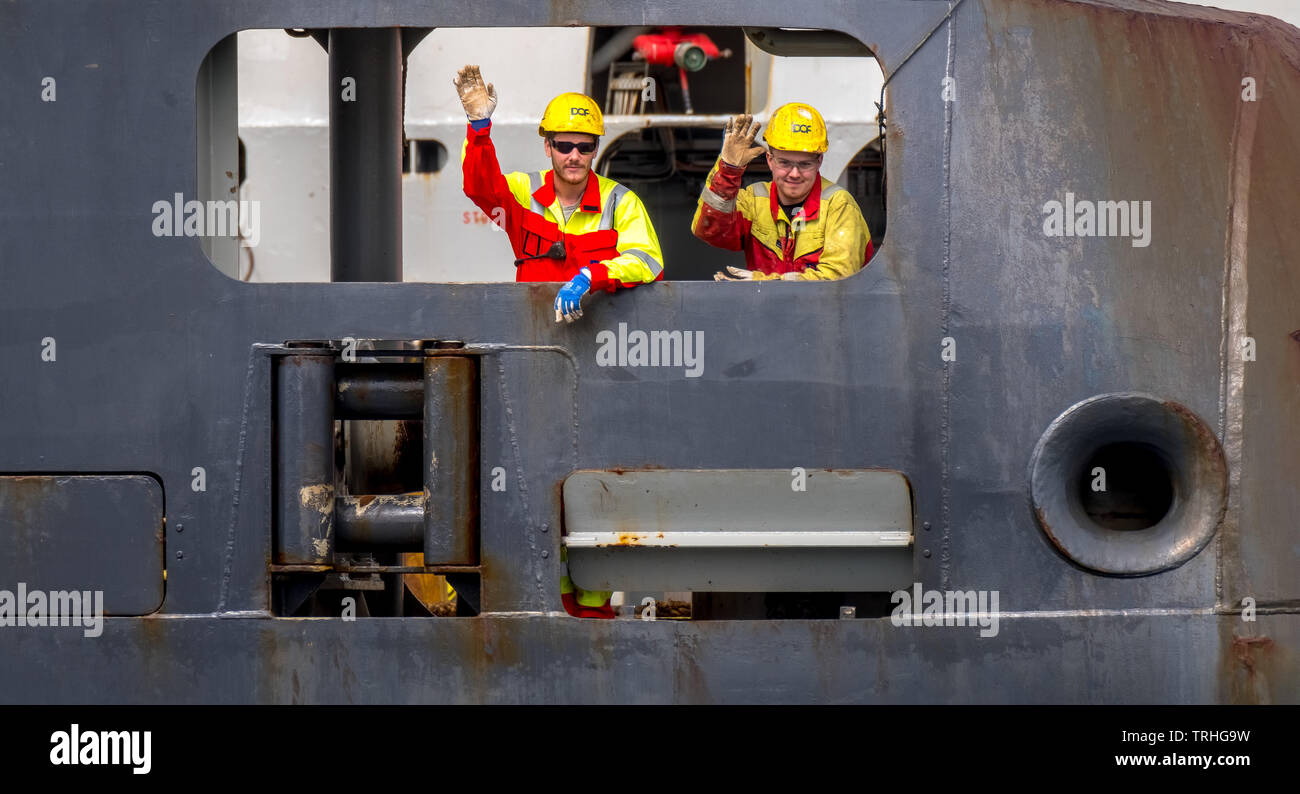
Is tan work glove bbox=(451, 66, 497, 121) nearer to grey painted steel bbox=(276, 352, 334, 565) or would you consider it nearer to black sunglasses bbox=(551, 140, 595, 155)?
black sunglasses bbox=(551, 140, 595, 155)

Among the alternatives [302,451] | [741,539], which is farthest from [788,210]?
[302,451]

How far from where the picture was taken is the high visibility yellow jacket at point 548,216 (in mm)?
4230

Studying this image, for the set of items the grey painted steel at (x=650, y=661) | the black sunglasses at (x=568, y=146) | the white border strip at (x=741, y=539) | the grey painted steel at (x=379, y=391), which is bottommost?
the grey painted steel at (x=650, y=661)

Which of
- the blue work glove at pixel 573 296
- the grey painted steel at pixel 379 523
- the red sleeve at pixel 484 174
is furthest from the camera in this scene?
the red sleeve at pixel 484 174

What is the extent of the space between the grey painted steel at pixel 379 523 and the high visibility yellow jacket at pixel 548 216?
0.77 meters

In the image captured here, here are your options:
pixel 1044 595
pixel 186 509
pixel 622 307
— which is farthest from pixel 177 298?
pixel 1044 595

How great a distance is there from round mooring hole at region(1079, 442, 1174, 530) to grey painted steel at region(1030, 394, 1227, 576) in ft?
0.29

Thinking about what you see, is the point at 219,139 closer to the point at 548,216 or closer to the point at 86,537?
the point at 548,216

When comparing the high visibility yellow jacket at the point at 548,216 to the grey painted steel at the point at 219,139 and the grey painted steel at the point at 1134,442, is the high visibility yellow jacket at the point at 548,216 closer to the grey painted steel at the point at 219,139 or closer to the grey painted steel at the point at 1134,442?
the grey painted steel at the point at 219,139

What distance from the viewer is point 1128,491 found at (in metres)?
4.05

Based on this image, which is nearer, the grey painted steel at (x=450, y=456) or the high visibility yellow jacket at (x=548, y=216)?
the grey painted steel at (x=450, y=456)

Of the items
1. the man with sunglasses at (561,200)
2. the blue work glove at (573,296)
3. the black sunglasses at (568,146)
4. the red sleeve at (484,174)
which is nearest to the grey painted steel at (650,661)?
the blue work glove at (573,296)
